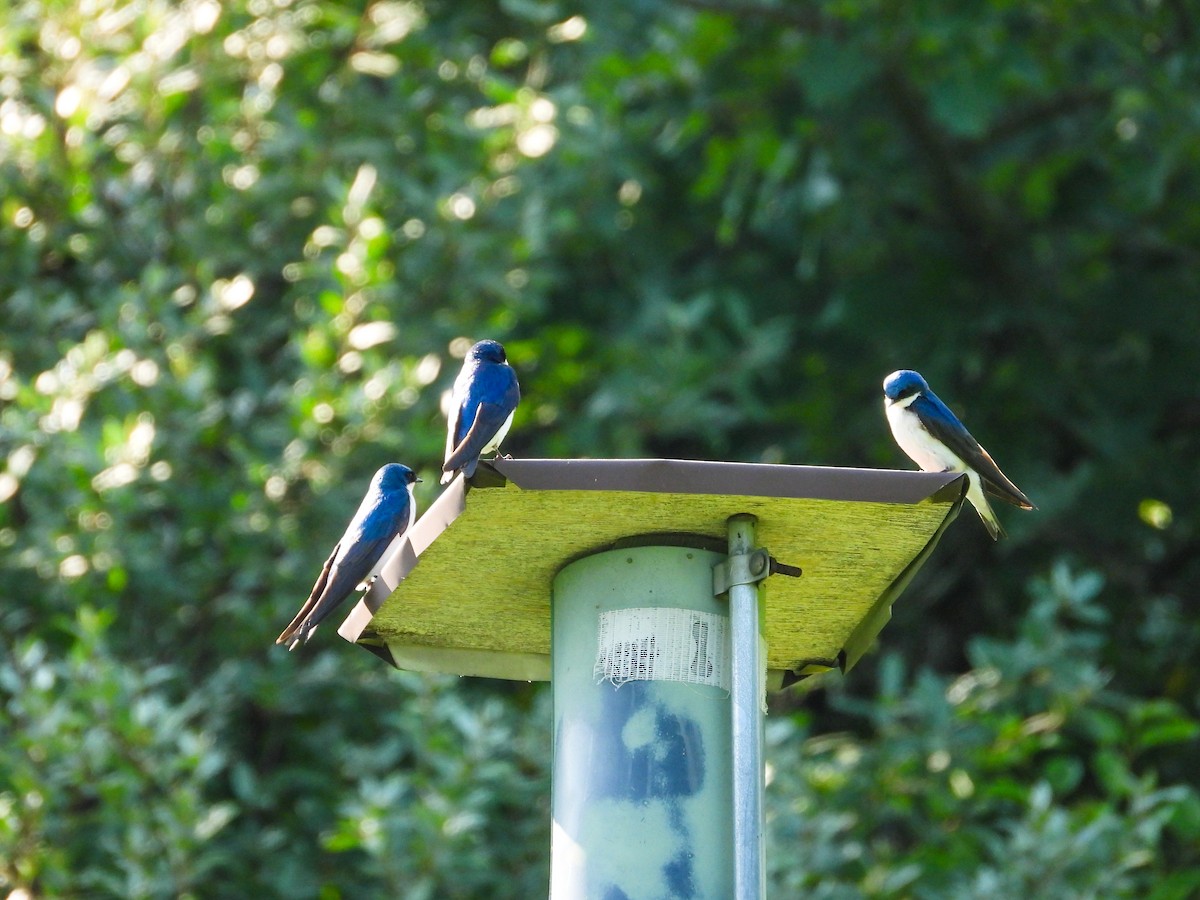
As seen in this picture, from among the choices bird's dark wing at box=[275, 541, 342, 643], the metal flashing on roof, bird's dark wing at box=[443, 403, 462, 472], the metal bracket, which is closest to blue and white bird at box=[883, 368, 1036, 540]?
the metal flashing on roof

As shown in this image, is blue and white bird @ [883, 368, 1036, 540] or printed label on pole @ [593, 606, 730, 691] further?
blue and white bird @ [883, 368, 1036, 540]

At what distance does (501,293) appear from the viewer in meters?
7.52

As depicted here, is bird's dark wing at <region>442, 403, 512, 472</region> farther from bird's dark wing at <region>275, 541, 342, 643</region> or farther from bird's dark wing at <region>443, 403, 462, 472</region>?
bird's dark wing at <region>275, 541, 342, 643</region>

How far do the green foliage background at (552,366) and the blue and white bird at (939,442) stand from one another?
2.35 meters

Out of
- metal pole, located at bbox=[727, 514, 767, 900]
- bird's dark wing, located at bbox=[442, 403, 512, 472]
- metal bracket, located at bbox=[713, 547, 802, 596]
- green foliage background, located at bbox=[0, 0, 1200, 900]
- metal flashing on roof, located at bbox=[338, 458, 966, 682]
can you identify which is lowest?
metal pole, located at bbox=[727, 514, 767, 900]

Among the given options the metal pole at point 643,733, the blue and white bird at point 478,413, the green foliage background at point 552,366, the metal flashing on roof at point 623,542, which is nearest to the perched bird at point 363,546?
the metal flashing on roof at point 623,542

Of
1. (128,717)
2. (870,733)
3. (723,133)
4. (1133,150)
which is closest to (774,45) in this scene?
(723,133)

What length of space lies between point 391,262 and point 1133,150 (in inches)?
126

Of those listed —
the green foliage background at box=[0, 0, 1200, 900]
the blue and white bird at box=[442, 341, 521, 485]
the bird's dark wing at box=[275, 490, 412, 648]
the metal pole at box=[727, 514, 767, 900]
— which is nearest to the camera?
the metal pole at box=[727, 514, 767, 900]

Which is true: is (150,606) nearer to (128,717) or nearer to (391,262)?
(128,717)

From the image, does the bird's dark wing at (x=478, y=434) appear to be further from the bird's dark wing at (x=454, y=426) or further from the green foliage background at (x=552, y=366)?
the green foliage background at (x=552, y=366)

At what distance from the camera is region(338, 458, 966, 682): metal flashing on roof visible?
10.4 ft

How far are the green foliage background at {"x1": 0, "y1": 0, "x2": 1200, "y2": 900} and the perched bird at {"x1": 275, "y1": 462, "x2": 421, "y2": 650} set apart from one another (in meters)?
1.96

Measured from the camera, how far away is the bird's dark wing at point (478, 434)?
11.0ft
